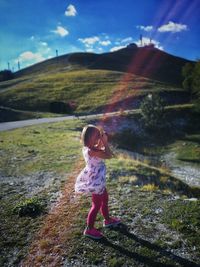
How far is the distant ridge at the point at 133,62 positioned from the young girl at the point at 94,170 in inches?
4363

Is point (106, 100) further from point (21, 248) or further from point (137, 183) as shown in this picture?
point (21, 248)

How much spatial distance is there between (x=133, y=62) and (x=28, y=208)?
137407 millimetres

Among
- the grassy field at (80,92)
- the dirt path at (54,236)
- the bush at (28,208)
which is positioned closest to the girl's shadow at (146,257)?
the dirt path at (54,236)

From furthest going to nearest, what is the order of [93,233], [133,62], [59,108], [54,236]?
1. [133,62]
2. [59,108]
3. [54,236]
4. [93,233]


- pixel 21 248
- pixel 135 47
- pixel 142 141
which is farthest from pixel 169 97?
pixel 135 47

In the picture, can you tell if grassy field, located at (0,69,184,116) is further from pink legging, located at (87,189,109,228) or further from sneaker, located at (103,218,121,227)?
pink legging, located at (87,189,109,228)

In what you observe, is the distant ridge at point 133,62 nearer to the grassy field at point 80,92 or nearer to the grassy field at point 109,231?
the grassy field at point 80,92

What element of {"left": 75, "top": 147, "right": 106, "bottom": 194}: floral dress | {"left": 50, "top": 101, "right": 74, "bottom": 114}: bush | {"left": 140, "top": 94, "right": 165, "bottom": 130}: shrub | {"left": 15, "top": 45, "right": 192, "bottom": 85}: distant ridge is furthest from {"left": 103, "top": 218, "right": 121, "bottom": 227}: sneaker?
{"left": 15, "top": 45, "right": 192, "bottom": 85}: distant ridge

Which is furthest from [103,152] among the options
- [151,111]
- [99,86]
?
[99,86]

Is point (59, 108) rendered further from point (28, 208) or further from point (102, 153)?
point (102, 153)

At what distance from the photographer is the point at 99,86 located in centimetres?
8369

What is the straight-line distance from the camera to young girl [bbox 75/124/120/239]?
7156mm

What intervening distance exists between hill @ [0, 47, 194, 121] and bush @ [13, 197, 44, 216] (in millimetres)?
49354

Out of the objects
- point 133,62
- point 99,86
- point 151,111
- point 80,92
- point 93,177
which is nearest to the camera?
point 93,177
